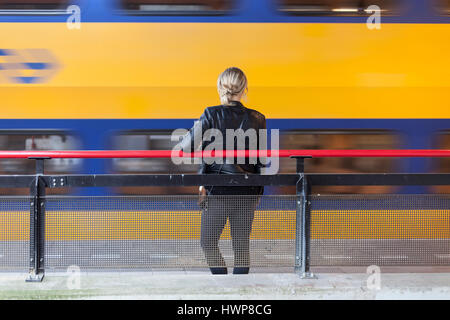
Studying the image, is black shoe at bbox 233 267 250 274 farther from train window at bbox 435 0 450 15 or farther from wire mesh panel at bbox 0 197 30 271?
train window at bbox 435 0 450 15

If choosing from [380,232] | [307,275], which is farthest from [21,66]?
[380,232]

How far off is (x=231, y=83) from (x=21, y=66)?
8.68 feet

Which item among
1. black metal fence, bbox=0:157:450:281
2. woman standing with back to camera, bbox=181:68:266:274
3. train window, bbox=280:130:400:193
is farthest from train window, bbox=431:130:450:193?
woman standing with back to camera, bbox=181:68:266:274

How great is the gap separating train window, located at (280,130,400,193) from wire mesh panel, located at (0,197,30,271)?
2.69m

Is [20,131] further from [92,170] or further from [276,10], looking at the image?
[276,10]

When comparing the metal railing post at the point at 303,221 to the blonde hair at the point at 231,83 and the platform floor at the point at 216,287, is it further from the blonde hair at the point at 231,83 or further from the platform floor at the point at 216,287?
the blonde hair at the point at 231,83

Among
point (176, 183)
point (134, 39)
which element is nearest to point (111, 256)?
point (176, 183)

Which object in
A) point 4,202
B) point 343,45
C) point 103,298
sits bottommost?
point 103,298

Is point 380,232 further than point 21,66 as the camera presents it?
No

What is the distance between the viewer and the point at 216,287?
365cm

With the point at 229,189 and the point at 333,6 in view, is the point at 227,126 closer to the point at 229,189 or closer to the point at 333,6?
the point at 229,189

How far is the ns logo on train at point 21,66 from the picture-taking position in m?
5.33

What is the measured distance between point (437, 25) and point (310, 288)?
3443 mm

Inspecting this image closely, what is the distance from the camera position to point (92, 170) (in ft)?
17.9
